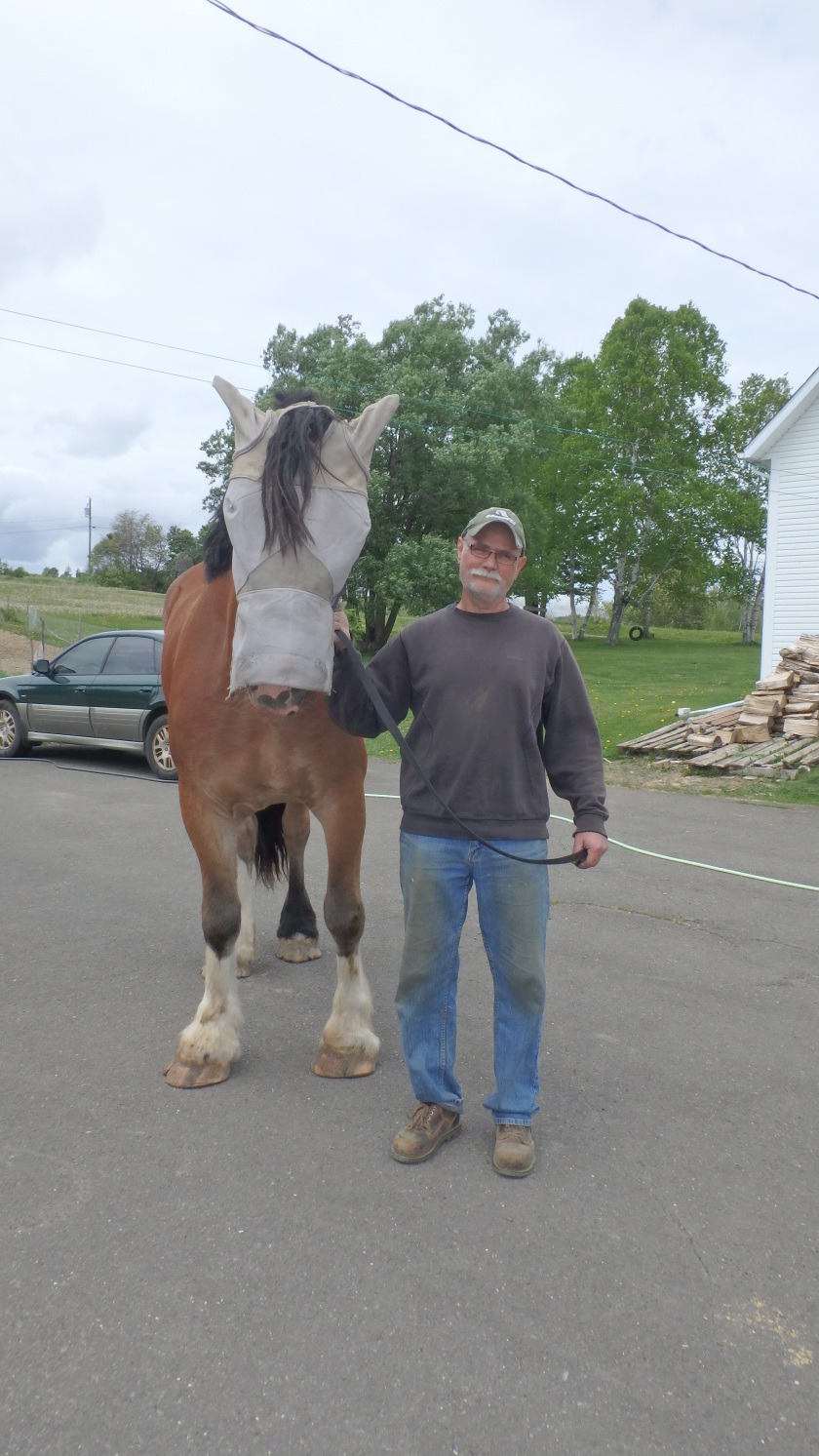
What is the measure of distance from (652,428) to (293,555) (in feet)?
133

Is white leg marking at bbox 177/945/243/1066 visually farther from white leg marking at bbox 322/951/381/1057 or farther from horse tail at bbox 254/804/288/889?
horse tail at bbox 254/804/288/889

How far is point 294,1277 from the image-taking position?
224cm

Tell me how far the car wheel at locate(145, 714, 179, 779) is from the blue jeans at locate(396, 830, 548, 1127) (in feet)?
24.5

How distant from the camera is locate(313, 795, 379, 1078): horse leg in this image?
10.9ft

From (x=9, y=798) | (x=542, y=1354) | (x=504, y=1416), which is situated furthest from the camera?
(x=9, y=798)

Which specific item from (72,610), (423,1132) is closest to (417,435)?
A: (72,610)

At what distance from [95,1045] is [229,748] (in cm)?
126

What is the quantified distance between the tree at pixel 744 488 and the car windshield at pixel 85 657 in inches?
1220

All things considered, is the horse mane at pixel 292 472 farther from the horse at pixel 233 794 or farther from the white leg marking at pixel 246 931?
the white leg marking at pixel 246 931

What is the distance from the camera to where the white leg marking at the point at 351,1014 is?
3420 mm

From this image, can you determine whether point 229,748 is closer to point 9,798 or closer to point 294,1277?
point 294,1277

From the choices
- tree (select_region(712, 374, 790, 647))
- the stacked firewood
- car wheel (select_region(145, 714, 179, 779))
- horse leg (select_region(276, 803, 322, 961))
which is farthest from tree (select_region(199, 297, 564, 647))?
horse leg (select_region(276, 803, 322, 961))

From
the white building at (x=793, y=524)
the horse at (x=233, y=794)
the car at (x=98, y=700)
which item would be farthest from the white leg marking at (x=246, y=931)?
the white building at (x=793, y=524)

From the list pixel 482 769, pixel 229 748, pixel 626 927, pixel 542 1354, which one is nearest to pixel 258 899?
pixel 626 927
